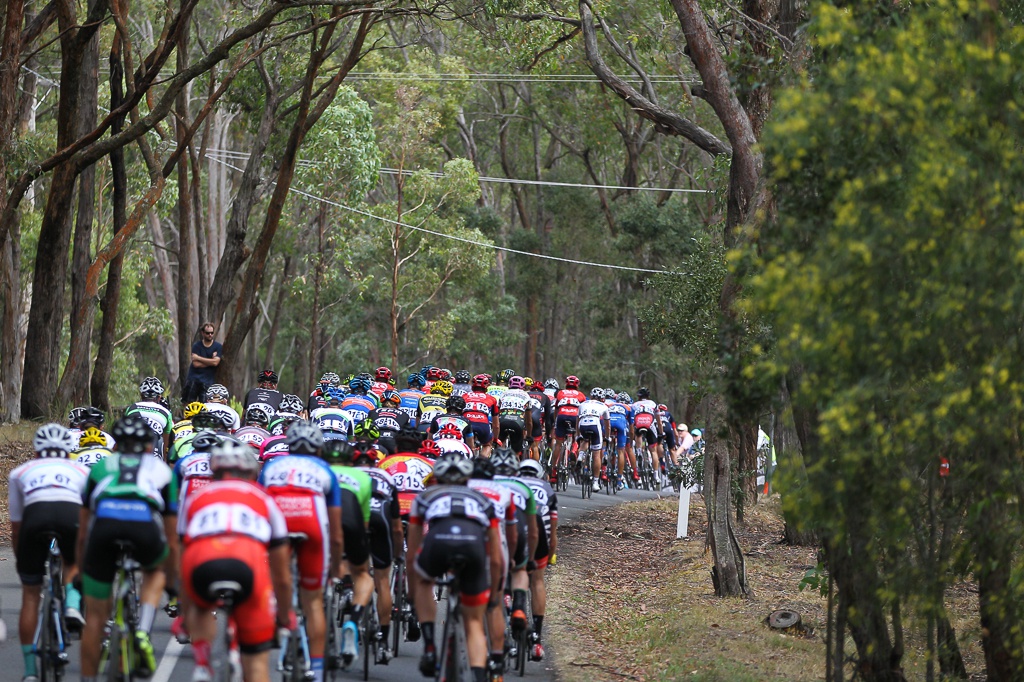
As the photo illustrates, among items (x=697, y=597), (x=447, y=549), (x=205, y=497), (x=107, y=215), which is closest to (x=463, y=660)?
(x=447, y=549)

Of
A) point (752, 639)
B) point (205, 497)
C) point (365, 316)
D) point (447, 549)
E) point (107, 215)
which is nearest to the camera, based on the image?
point (205, 497)

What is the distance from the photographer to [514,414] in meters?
22.2

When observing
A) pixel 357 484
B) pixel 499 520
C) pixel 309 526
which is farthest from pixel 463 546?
pixel 357 484

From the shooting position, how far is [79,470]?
9062 millimetres

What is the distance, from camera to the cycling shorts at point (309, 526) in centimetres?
877

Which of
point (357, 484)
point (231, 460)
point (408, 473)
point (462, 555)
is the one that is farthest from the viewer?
point (408, 473)

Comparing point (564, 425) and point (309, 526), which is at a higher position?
point (564, 425)

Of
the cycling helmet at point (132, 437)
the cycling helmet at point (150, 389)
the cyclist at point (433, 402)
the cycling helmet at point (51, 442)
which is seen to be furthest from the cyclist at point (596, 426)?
the cycling helmet at point (132, 437)

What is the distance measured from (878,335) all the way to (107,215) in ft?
134

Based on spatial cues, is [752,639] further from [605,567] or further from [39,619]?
[39,619]

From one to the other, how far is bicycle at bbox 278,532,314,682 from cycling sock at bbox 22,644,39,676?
157cm

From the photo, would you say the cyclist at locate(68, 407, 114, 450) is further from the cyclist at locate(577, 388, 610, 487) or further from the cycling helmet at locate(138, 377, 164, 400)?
the cyclist at locate(577, 388, 610, 487)

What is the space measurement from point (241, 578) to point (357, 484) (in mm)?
2773

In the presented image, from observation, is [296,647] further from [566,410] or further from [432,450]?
[566,410]
